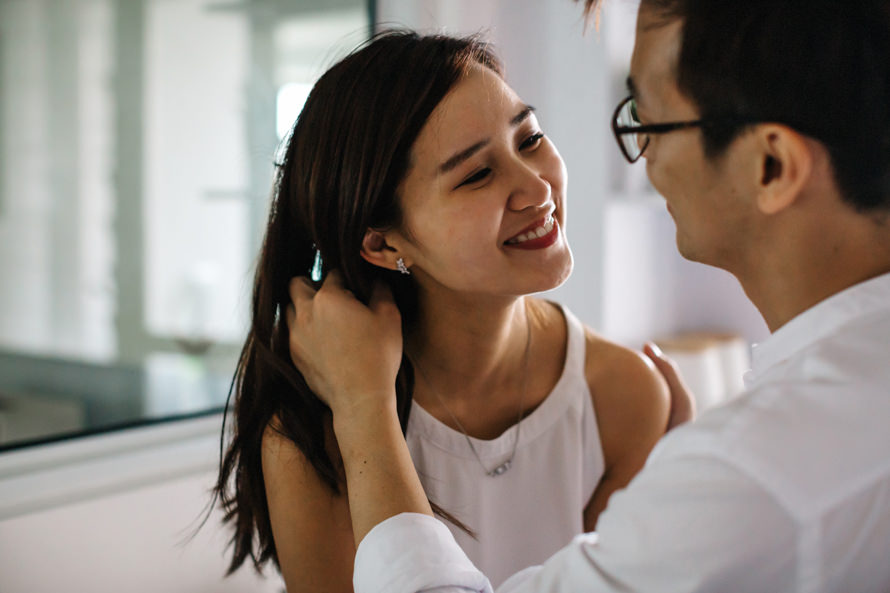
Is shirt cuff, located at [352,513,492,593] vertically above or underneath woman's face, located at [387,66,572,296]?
underneath

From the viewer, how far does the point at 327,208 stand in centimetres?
123

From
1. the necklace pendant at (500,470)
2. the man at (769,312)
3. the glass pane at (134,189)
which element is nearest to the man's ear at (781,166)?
the man at (769,312)

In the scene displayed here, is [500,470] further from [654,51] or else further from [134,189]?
[134,189]

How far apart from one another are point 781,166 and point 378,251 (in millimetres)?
692

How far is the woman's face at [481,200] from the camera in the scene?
1.18m

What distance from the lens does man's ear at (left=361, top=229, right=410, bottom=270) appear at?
1.27 meters

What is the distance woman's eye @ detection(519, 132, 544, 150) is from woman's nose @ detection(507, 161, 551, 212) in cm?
8

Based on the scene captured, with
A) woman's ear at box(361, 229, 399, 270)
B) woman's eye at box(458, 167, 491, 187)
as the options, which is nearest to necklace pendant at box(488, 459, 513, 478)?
woman's ear at box(361, 229, 399, 270)

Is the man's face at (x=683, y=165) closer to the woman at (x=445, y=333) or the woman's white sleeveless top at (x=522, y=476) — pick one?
the woman at (x=445, y=333)

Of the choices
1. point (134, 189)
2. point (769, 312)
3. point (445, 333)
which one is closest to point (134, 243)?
point (134, 189)

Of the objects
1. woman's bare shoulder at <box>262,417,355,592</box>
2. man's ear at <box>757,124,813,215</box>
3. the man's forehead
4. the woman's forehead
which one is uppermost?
the man's forehead

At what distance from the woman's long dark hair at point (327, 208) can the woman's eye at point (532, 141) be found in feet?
0.47

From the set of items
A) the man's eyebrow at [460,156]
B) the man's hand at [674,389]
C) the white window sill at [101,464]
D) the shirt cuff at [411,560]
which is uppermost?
the man's eyebrow at [460,156]

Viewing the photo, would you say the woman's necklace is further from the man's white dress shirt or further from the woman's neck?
the man's white dress shirt
